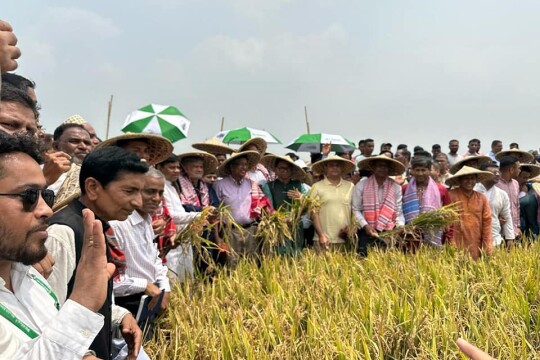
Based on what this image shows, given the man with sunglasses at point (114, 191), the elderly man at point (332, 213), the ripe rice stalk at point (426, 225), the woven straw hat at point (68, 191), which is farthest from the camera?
the elderly man at point (332, 213)

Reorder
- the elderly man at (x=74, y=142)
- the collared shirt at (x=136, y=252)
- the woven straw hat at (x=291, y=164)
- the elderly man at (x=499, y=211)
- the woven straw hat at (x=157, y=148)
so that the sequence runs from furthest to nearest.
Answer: the elderly man at (x=499, y=211) < the woven straw hat at (x=291, y=164) < the woven straw hat at (x=157, y=148) < the elderly man at (x=74, y=142) < the collared shirt at (x=136, y=252)

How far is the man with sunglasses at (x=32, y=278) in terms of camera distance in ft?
3.61

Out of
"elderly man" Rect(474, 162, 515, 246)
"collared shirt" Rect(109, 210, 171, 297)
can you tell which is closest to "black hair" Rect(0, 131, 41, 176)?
"collared shirt" Rect(109, 210, 171, 297)

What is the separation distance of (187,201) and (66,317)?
3.04 m

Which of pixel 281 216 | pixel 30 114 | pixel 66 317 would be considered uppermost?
pixel 30 114

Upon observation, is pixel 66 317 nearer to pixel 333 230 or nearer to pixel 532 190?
pixel 333 230

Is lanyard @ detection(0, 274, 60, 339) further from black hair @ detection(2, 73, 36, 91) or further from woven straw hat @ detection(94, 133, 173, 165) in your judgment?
woven straw hat @ detection(94, 133, 173, 165)

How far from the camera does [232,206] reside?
175 inches

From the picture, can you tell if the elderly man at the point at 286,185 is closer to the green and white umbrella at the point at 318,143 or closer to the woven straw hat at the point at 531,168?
the woven straw hat at the point at 531,168

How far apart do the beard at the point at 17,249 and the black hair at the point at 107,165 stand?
0.80m

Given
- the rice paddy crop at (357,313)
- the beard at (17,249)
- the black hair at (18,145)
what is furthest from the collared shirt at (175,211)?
the beard at (17,249)

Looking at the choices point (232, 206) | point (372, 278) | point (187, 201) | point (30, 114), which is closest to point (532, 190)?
point (372, 278)

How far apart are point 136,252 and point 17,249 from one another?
1.40 meters

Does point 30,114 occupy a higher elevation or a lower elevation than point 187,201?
higher
